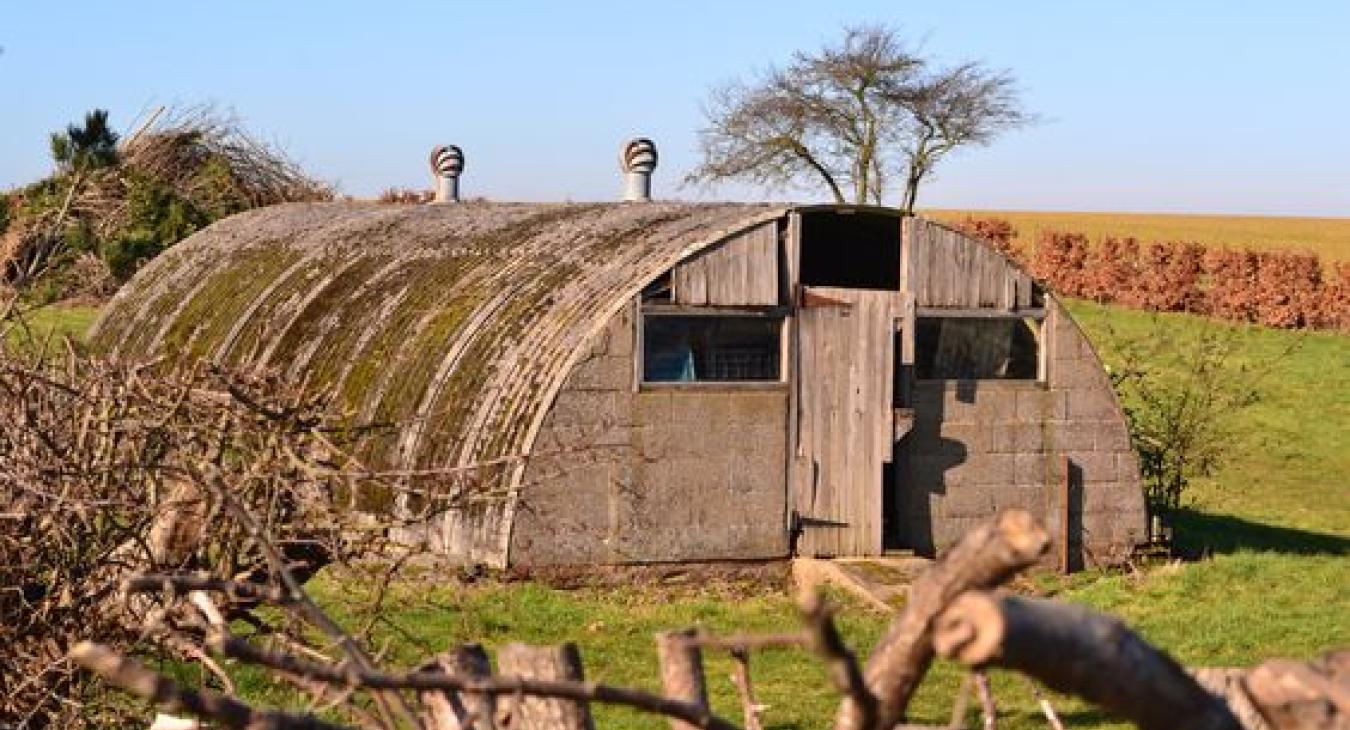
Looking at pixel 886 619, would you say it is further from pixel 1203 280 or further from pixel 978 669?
pixel 1203 280

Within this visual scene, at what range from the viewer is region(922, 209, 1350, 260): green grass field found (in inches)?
3140

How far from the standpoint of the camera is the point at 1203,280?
150 feet


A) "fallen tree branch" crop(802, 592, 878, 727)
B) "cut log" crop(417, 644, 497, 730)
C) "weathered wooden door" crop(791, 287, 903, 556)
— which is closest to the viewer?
"fallen tree branch" crop(802, 592, 878, 727)

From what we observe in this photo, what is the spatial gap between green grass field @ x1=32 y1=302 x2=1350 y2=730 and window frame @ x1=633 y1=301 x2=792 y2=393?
1.65 meters

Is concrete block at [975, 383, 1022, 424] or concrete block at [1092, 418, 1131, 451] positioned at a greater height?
concrete block at [975, 383, 1022, 424]

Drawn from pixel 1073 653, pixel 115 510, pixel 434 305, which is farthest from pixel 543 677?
pixel 434 305

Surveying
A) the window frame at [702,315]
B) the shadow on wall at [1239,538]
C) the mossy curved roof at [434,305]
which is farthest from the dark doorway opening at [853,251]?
the shadow on wall at [1239,538]

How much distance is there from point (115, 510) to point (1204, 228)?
282 feet

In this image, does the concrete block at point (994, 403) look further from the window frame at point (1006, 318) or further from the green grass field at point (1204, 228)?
the green grass field at point (1204, 228)

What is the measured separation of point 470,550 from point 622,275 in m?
2.69

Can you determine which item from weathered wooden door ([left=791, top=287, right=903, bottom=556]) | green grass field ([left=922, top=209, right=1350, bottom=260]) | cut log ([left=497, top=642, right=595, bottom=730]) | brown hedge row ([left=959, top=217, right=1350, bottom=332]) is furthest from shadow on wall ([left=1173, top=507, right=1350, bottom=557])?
green grass field ([left=922, top=209, right=1350, bottom=260])

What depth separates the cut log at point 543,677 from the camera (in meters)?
4.90

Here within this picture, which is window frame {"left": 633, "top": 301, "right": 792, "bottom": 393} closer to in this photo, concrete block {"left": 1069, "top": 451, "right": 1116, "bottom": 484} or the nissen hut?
the nissen hut

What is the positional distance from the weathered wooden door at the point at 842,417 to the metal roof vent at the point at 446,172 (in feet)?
41.4
